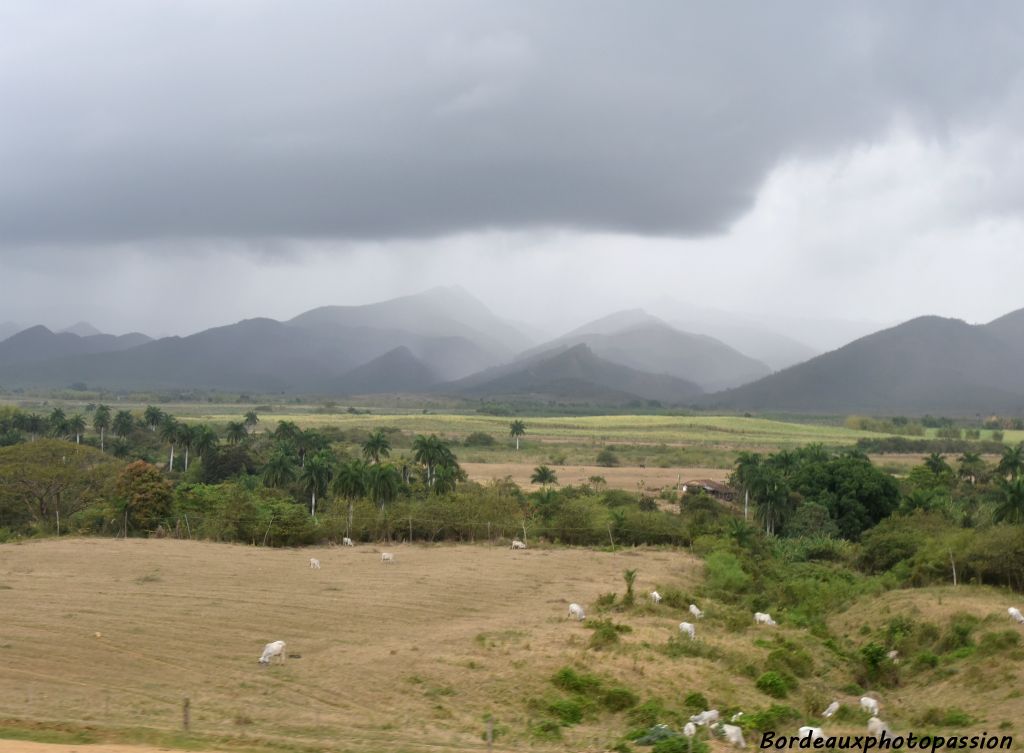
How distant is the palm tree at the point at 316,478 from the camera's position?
66375 millimetres

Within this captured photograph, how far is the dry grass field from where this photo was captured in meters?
21.5

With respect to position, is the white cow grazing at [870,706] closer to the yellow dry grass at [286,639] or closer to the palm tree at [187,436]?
the yellow dry grass at [286,639]

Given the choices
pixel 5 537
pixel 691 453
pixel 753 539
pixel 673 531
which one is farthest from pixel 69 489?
pixel 691 453

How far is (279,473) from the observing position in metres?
72.1

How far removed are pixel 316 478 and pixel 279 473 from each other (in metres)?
6.61

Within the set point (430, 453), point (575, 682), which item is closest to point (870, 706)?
point (575, 682)

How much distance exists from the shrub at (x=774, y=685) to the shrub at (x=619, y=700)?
4.62m

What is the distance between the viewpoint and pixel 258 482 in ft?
242

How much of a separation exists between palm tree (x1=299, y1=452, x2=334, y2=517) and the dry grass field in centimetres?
2277

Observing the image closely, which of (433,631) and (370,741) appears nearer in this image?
(370,741)

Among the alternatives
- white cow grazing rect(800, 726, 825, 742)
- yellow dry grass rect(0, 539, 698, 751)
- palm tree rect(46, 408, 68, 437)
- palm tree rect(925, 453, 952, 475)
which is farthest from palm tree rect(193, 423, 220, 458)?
white cow grazing rect(800, 726, 825, 742)

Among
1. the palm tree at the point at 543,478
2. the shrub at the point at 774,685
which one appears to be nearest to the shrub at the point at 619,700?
the shrub at the point at 774,685

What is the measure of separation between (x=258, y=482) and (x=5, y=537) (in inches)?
915

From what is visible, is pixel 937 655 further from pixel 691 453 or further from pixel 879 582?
pixel 691 453
